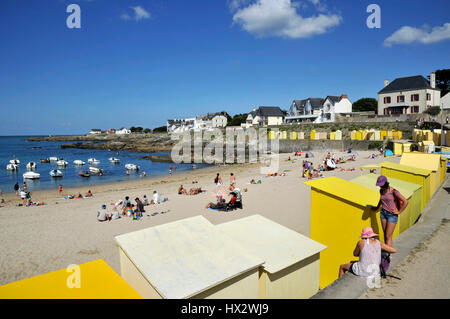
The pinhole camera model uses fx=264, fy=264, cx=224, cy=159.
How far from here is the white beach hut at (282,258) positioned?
11.7 feet

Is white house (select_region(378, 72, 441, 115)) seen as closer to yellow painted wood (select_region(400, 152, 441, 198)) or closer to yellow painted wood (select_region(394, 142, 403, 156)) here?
yellow painted wood (select_region(394, 142, 403, 156))

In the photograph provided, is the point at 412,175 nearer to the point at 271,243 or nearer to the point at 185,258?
the point at 271,243

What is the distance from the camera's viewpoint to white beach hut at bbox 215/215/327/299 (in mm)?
3553

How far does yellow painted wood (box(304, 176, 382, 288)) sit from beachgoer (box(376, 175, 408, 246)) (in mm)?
113

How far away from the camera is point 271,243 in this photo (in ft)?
13.7

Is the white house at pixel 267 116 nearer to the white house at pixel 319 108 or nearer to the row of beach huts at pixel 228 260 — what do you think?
the white house at pixel 319 108

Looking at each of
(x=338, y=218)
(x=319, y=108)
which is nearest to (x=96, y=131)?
(x=319, y=108)

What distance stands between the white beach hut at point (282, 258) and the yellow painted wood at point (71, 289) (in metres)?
1.76

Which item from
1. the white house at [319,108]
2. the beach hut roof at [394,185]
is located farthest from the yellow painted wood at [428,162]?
the white house at [319,108]

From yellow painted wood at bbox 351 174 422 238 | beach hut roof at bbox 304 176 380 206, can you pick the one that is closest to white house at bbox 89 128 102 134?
yellow painted wood at bbox 351 174 422 238

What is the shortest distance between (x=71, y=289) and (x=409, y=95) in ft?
174

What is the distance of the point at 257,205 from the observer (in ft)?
42.5
